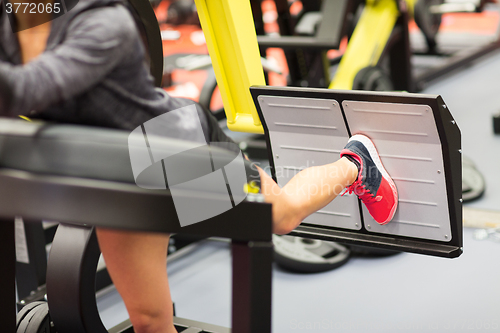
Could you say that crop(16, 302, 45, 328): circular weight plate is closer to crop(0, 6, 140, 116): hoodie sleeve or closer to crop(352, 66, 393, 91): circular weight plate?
crop(0, 6, 140, 116): hoodie sleeve

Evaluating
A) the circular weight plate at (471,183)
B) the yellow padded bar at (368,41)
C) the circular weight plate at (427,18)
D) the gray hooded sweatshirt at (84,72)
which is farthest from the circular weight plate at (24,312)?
the circular weight plate at (427,18)

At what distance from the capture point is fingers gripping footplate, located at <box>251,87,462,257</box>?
5.32 ft

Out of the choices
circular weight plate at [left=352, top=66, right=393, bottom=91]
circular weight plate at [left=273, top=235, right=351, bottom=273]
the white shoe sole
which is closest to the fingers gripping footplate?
the white shoe sole

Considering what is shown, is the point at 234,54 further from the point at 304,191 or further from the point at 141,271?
the point at 141,271

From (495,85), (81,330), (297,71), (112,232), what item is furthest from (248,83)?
(495,85)

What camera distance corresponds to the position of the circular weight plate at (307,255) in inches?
94.5

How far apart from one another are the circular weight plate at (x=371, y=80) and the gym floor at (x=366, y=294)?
0.95 metres

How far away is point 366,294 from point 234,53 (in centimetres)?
107

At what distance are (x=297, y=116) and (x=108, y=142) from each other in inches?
34.4

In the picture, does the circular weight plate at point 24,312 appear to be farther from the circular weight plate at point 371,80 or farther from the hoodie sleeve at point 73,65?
the circular weight plate at point 371,80

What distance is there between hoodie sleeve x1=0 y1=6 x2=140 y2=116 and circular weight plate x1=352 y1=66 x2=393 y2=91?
238cm

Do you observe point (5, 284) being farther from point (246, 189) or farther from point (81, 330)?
point (246, 189)

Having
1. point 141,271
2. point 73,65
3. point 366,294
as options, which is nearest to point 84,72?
point 73,65

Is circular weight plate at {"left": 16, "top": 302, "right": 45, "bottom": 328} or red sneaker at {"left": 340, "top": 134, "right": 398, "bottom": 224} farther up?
red sneaker at {"left": 340, "top": 134, "right": 398, "bottom": 224}
